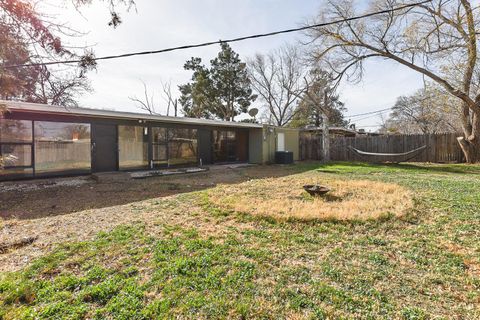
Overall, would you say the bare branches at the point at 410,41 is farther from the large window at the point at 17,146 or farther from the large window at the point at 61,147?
the large window at the point at 17,146

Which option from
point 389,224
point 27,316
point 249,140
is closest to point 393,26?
point 249,140

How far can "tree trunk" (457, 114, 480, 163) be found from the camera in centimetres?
1104

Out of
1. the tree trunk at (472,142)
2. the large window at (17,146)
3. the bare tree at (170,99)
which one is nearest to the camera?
the large window at (17,146)

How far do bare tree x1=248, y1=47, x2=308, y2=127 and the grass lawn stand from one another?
74.2 feet

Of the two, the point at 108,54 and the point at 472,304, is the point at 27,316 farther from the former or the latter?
the point at 108,54

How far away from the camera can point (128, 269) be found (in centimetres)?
243

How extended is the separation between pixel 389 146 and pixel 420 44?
5048 millimetres

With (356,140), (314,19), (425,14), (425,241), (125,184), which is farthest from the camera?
(356,140)

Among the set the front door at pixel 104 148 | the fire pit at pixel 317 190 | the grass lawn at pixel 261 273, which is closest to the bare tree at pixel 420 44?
the fire pit at pixel 317 190

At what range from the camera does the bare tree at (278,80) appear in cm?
2445

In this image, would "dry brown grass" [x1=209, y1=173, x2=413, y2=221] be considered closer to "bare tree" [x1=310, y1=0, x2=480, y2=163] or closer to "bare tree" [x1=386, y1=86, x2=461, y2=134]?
"bare tree" [x1=310, y1=0, x2=480, y2=163]

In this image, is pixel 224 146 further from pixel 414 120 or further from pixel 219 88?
pixel 414 120

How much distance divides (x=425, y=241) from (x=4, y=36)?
5.89 meters

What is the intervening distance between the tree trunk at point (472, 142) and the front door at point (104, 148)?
572 inches
